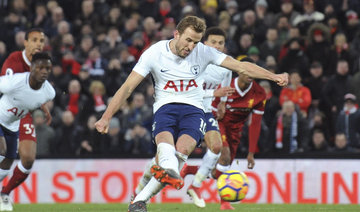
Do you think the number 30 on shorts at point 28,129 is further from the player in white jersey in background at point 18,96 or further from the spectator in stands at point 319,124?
the spectator in stands at point 319,124

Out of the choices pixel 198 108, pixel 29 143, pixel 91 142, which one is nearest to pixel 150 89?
pixel 91 142

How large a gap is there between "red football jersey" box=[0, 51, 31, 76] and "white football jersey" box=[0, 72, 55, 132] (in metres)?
0.28

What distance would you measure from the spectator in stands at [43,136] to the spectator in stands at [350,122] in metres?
5.80

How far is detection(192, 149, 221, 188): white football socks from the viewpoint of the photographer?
11984mm

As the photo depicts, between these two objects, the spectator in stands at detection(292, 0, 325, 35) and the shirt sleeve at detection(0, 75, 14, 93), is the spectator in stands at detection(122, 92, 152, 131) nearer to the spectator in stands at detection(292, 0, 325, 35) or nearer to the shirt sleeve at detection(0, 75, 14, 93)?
the spectator in stands at detection(292, 0, 325, 35)

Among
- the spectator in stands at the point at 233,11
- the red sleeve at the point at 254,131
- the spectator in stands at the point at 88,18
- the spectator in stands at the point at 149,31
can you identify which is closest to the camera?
the red sleeve at the point at 254,131

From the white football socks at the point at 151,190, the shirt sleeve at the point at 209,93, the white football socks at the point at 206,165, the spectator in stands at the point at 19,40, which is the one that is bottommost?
the white football socks at the point at 151,190

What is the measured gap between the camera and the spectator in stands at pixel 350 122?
1551 centimetres

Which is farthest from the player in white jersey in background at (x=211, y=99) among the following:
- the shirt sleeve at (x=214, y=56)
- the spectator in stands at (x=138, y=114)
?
the spectator in stands at (x=138, y=114)

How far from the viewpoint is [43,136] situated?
54.6ft

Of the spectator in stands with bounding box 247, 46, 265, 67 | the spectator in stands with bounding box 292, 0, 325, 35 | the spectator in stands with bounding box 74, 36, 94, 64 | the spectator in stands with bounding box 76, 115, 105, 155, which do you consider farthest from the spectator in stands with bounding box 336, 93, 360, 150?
the spectator in stands with bounding box 74, 36, 94, 64

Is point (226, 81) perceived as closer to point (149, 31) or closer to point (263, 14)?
point (263, 14)

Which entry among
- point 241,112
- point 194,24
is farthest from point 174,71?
point 241,112

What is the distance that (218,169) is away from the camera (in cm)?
1298
